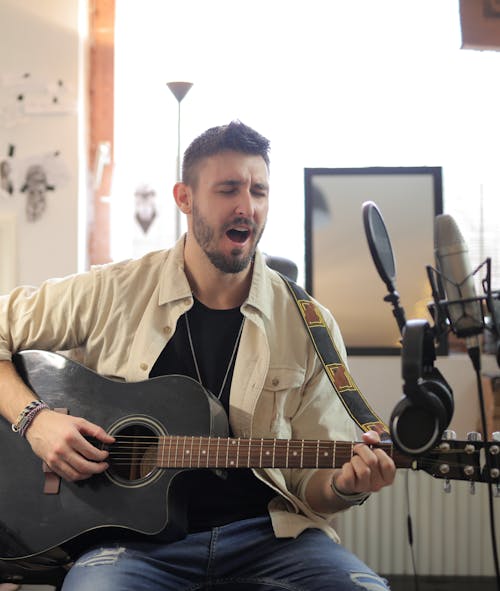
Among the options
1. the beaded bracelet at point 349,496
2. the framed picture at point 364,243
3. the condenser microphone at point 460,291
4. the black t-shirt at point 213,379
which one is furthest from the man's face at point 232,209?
the framed picture at point 364,243

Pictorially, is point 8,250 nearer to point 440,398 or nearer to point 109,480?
point 109,480

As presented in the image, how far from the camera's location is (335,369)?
5.86ft

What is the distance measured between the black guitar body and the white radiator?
1.32 m

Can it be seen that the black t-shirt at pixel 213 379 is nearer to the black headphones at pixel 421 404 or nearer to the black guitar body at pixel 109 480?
the black guitar body at pixel 109 480

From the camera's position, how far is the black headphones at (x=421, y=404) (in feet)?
3.14

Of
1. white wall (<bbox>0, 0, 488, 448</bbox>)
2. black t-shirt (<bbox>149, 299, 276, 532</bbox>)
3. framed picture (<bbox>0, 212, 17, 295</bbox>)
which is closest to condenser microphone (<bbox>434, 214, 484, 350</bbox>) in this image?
black t-shirt (<bbox>149, 299, 276, 532</bbox>)

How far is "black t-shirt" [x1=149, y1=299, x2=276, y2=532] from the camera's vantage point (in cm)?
172

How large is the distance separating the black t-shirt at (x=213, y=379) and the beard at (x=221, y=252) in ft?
0.34

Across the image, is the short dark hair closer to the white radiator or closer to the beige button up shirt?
the beige button up shirt

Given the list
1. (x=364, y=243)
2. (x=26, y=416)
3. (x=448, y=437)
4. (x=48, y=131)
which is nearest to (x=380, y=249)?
(x=448, y=437)

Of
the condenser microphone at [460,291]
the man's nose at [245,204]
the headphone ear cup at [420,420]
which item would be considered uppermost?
the man's nose at [245,204]

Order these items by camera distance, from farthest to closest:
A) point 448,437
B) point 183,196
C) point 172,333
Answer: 1. point 183,196
2. point 172,333
3. point 448,437

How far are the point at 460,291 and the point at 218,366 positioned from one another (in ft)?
2.90

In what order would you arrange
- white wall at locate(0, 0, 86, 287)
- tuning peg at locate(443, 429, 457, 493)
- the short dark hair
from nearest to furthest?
1. tuning peg at locate(443, 429, 457, 493)
2. the short dark hair
3. white wall at locate(0, 0, 86, 287)
